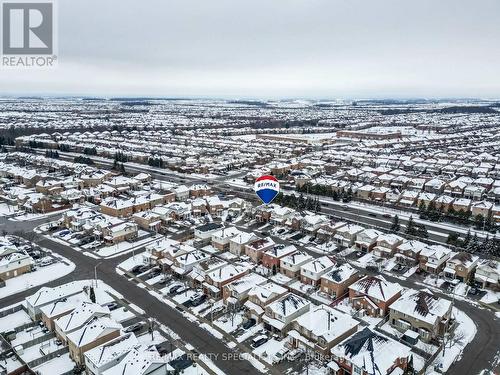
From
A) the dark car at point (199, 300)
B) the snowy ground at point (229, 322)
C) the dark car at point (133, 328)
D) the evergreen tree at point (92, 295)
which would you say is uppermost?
the evergreen tree at point (92, 295)

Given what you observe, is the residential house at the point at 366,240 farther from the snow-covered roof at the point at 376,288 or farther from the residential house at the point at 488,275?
the snow-covered roof at the point at 376,288

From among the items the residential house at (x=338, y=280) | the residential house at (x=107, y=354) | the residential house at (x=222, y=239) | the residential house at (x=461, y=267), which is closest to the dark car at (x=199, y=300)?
the residential house at (x=107, y=354)

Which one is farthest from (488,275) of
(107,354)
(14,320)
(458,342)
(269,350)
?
(14,320)

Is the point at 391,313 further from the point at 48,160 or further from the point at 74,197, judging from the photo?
the point at 48,160

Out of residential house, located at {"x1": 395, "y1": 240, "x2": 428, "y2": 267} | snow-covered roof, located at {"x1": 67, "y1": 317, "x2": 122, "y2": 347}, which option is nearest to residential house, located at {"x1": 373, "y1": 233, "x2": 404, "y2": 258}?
residential house, located at {"x1": 395, "y1": 240, "x2": 428, "y2": 267}

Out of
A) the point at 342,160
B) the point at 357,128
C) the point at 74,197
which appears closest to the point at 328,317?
the point at 74,197
